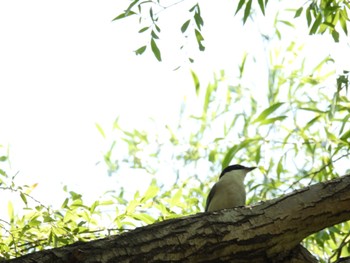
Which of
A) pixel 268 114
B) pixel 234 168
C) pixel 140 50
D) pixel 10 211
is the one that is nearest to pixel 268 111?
pixel 268 114

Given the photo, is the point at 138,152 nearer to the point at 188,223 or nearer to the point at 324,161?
the point at 324,161

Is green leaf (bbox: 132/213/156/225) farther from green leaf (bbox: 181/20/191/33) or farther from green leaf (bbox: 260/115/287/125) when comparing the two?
green leaf (bbox: 260/115/287/125)

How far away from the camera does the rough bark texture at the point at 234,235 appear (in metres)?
2.45

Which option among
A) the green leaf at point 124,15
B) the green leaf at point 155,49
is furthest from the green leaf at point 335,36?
the green leaf at point 124,15

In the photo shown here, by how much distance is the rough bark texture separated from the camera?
96.6 inches

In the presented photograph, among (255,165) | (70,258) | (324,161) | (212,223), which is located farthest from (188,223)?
(255,165)

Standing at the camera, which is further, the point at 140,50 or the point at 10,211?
the point at 10,211

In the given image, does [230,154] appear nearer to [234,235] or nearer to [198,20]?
[198,20]

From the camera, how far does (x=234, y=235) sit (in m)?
2.69

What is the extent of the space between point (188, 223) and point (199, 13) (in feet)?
3.56

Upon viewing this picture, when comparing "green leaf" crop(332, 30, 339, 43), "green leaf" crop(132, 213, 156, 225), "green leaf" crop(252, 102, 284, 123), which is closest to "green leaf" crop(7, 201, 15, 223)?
"green leaf" crop(132, 213, 156, 225)

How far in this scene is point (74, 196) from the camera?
10.7 feet

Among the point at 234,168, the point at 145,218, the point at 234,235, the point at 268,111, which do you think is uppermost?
the point at 268,111

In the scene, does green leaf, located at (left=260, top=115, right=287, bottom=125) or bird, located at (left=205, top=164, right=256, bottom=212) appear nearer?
bird, located at (left=205, top=164, right=256, bottom=212)
